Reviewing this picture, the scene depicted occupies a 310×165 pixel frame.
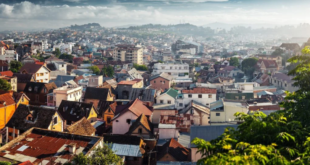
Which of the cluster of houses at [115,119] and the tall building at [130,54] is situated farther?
the tall building at [130,54]

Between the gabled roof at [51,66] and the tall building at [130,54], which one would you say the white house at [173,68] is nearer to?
the gabled roof at [51,66]

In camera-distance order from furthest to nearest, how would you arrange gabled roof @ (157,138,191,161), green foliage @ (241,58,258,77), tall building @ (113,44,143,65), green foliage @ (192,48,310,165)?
tall building @ (113,44,143,65), green foliage @ (241,58,258,77), gabled roof @ (157,138,191,161), green foliage @ (192,48,310,165)

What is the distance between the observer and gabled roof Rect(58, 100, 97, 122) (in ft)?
67.3

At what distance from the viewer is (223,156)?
16.9 feet

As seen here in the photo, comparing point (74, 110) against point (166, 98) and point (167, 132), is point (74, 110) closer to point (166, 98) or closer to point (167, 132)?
point (167, 132)

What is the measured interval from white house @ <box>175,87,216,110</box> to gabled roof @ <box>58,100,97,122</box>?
262 inches

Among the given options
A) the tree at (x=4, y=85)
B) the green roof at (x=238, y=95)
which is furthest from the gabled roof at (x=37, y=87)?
the green roof at (x=238, y=95)

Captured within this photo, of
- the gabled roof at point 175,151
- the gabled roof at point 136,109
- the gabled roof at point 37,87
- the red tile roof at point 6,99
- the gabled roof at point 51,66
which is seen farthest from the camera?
the gabled roof at point 51,66

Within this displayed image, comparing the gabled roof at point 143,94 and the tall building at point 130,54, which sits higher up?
the tall building at point 130,54

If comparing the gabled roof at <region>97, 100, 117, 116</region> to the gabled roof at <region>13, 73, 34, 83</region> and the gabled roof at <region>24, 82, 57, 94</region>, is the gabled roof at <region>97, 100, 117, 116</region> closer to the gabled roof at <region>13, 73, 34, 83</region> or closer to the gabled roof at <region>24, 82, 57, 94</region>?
the gabled roof at <region>24, 82, 57, 94</region>

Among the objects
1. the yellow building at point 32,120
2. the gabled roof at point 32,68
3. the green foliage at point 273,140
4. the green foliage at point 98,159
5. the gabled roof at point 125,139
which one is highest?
the green foliage at point 273,140

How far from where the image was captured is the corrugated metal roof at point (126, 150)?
572 inches

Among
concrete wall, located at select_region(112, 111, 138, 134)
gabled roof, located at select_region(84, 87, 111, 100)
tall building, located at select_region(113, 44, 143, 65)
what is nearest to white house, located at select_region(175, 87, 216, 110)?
concrete wall, located at select_region(112, 111, 138, 134)

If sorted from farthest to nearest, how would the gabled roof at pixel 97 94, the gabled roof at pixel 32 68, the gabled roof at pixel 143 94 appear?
the gabled roof at pixel 32 68
the gabled roof at pixel 143 94
the gabled roof at pixel 97 94
